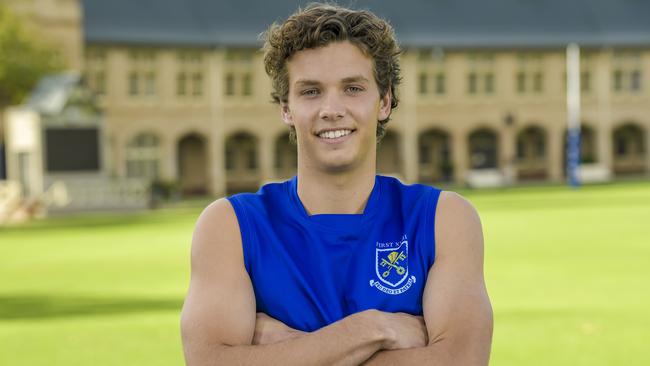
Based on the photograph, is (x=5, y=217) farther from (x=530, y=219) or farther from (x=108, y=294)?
(x=108, y=294)

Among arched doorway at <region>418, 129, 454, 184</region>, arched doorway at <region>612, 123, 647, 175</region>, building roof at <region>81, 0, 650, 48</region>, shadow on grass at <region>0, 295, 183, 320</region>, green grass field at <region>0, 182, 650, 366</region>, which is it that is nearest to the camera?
green grass field at <region>0, 182, 650, 366</region>

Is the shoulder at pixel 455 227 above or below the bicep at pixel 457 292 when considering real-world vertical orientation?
above

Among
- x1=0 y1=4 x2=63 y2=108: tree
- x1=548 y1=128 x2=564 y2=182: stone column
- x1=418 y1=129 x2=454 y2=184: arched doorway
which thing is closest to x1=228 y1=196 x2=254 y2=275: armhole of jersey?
x1=0 y1=4 x2=63 y2=108: tree

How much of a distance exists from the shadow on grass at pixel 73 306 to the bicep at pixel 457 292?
9.39m

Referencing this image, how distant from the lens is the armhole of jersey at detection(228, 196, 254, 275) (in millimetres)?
3146

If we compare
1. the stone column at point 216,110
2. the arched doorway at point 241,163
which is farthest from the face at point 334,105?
the arched doorway at point 241,163

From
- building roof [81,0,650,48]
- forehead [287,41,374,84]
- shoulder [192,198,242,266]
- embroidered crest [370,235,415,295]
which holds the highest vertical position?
building roof [81,0,650,48]

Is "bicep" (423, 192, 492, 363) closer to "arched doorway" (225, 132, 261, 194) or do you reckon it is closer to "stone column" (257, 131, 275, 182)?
"stone column" (257, 131, 275, 182)

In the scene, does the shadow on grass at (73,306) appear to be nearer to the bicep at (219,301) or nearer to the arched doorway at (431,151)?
the bicep at (219,301)

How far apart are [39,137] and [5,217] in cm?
472

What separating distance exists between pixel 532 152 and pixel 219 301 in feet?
220

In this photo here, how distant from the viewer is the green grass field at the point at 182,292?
30.0ft

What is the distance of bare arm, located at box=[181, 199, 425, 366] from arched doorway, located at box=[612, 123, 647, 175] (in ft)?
224

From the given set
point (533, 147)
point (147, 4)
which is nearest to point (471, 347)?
point (147, 4)
